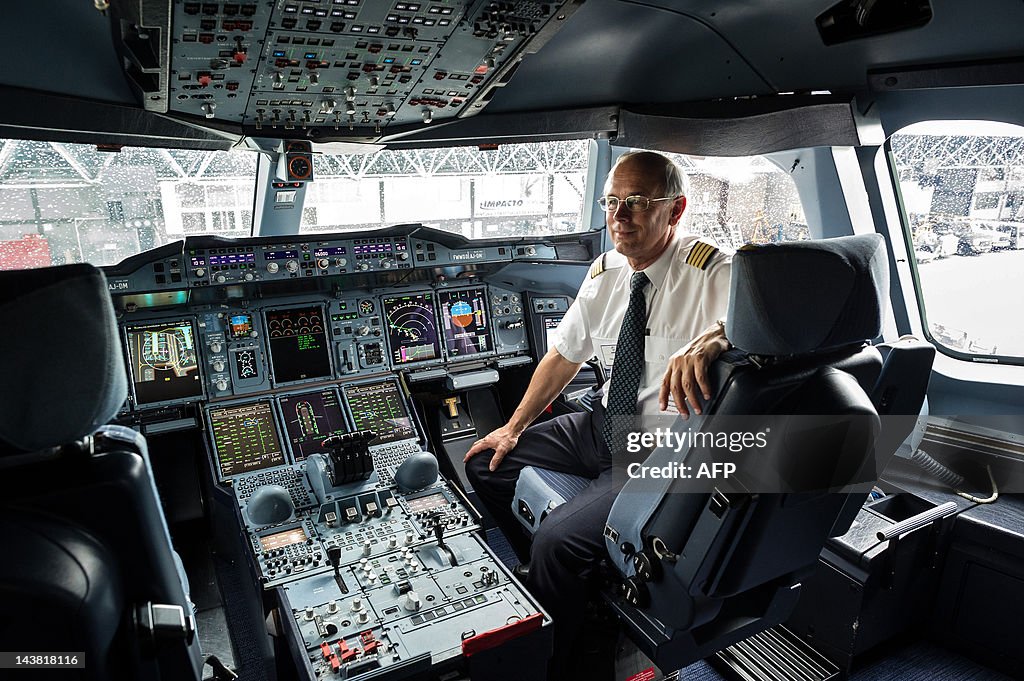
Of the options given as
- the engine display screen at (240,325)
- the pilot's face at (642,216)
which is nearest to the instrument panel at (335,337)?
the engine display screen at (240,325)

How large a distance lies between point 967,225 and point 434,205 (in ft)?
8.77

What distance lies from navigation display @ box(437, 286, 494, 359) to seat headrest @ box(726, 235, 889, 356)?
2.41 metres

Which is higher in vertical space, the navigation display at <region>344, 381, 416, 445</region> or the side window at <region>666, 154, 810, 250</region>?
the side window at <region>666, 154, 810, 250</region>

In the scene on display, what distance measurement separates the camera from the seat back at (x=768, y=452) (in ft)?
4.66

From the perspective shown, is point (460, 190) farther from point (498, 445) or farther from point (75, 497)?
point (75, 497)

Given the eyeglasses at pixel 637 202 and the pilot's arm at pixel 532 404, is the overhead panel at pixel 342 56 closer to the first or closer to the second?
the eyeglasses at pixel 637 202

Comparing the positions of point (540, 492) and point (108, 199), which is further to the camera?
point (108, 199)

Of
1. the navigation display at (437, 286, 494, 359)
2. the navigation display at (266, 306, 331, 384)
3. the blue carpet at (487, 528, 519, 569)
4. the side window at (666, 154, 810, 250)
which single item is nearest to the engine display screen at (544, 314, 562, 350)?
the navigation display at (437, 286, 494, 359)

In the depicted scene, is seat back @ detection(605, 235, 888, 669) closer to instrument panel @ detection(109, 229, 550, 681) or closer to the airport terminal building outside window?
instrument panel @ detection(109, 229, 550, 681)

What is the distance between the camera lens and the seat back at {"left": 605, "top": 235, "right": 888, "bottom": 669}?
1422 millimetres

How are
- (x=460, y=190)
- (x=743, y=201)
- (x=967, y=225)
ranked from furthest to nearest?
(x=460, y=190) → (x=743, y=201) → (x=967, y=225)

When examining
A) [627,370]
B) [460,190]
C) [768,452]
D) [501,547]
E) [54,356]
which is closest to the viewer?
[54,356]

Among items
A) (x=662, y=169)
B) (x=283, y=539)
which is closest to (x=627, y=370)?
(x=662, y=169)

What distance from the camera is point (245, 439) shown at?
3107 millimetres
